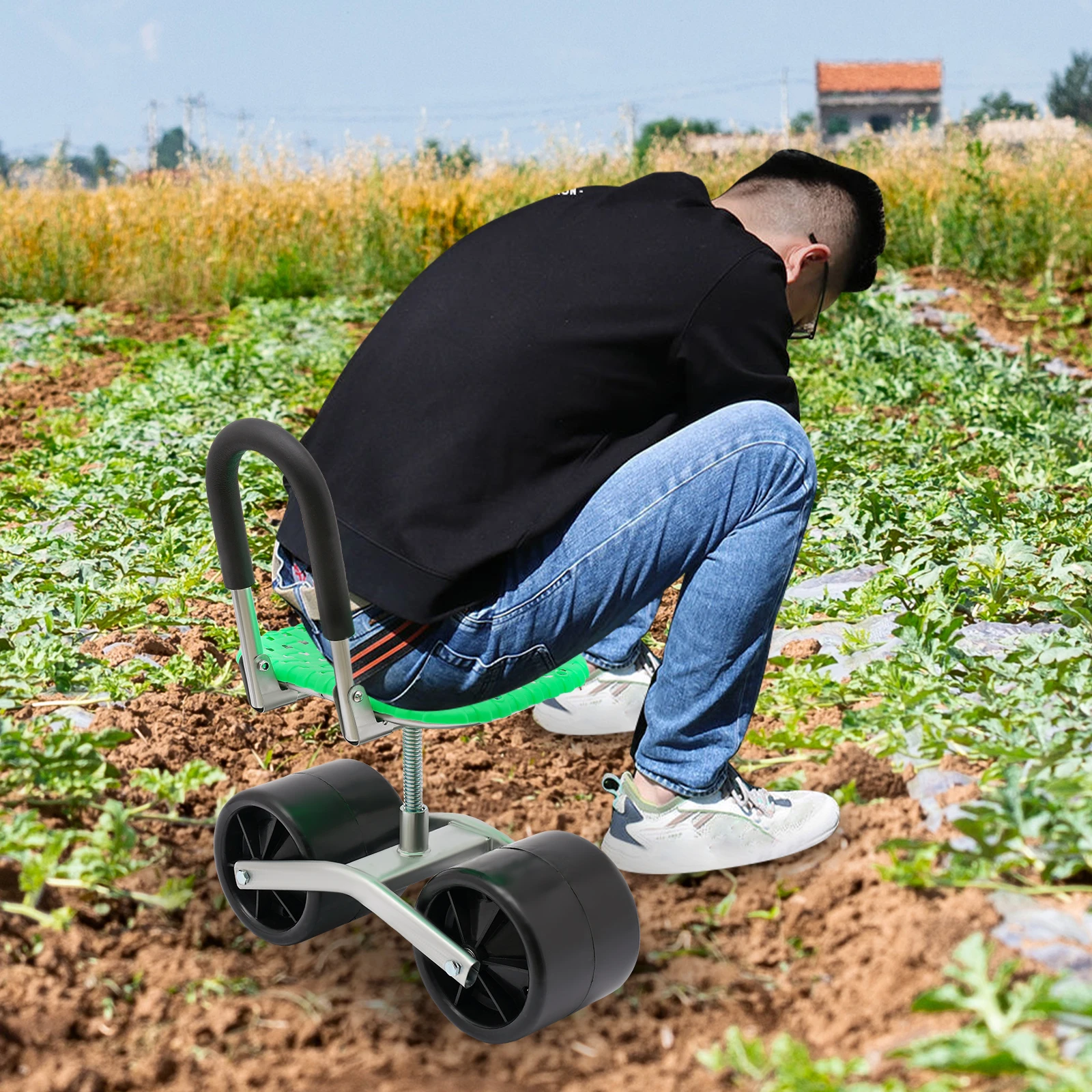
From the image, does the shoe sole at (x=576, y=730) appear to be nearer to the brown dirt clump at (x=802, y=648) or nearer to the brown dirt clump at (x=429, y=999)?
the brown dirt clump at (x=802, y=648)

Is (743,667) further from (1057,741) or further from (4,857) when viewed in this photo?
(4,857)

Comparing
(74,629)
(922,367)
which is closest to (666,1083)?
(74,629)

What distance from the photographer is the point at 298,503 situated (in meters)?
1.68

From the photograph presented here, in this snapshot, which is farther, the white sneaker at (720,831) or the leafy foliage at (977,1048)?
the white sneaker at (720,831)

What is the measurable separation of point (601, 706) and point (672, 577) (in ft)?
2.78

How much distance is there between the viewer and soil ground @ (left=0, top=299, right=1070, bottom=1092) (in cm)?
172

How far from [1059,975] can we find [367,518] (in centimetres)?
121

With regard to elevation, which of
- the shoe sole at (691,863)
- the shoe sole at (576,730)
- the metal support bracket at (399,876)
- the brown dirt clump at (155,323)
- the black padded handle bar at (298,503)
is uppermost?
the black padded handle bar at (298,503)

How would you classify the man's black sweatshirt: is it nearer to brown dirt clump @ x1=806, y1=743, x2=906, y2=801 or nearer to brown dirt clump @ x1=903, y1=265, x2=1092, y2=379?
brown dirt clump @ x1=806, y1=743, x2=906, y2=801

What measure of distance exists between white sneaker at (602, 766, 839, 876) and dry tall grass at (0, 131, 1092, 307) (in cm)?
756

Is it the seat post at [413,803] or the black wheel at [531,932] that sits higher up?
the seat post at [413,803]

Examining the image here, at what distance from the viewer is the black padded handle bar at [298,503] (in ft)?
5.32

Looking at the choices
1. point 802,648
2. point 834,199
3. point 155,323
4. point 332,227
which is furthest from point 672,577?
point 332,227

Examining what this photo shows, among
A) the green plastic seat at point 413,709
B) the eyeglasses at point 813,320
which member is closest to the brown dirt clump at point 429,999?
the green plastic seat at point 413,709
